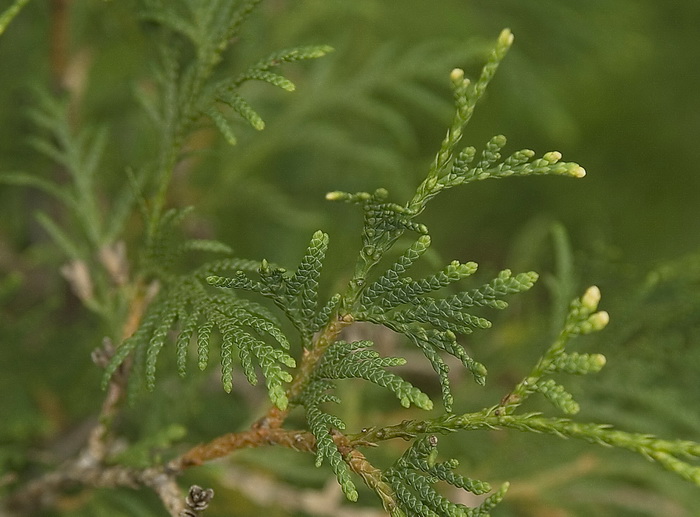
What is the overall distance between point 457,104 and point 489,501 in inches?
19.5

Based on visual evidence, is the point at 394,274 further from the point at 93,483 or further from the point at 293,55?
the point at 93,483

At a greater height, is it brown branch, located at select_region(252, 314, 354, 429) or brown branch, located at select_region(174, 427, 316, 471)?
brown branch, located at select_region(252, 314, 354, 429)

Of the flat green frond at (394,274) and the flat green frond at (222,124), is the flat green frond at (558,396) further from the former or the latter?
the flat green frond at (222,124)

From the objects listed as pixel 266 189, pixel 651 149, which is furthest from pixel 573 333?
pixel 651 149

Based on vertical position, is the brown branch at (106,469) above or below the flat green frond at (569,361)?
below

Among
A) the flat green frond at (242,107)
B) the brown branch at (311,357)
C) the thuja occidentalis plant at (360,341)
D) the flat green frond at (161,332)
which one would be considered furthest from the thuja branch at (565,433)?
the flat green frond at (242,107)

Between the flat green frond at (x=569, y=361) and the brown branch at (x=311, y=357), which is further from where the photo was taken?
the brown branch at (x=311, y=357)

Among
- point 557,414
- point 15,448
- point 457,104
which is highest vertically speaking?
point 457,104

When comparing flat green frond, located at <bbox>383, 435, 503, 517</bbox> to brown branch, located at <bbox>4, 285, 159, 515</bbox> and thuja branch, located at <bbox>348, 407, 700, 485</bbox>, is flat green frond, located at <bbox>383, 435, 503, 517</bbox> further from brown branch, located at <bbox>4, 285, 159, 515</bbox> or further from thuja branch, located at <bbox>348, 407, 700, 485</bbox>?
brown branch, located at <bbox>4, 285, 159, 515</bbox>

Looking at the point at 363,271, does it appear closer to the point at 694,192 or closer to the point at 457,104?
the point at 457,104

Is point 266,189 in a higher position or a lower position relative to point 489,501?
higher

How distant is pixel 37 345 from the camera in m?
1.89

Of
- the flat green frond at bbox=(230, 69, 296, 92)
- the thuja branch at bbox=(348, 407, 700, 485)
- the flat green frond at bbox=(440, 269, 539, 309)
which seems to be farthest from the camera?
the flat green frond at bbox=(230, 69, 296, 92)

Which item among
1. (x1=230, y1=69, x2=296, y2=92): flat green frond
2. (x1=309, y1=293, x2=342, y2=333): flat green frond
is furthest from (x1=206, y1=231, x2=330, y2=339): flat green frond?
(x1=230, y1=69, x2=296, y2=92): flat green frond
